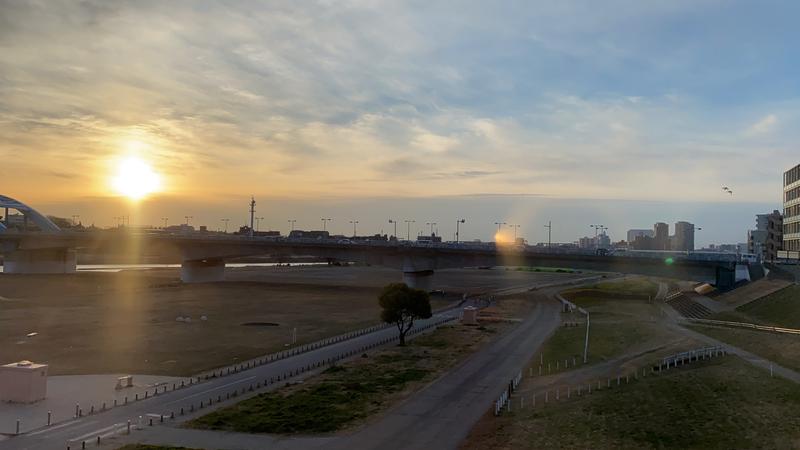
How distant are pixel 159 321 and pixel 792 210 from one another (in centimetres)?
10898

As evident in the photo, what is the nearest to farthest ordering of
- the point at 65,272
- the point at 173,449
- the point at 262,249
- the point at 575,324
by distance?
the point at 173,449 < the point at 575,324 < the point at 262,249 < the point at 65,272

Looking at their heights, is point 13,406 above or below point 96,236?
below

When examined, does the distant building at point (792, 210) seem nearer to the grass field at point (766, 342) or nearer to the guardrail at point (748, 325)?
the guardrail at point (748, 325)

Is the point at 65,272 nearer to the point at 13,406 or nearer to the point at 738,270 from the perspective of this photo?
the point at 13,406

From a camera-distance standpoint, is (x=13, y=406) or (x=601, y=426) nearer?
(x=601, y=426)

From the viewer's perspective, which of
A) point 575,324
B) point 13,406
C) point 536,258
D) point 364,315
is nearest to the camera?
point 13,406

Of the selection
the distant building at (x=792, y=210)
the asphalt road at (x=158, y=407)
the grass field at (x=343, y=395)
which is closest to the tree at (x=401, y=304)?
the grass field at (x=343, y=395)

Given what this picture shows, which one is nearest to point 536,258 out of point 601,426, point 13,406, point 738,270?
point 738,270

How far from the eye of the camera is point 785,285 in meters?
71.1

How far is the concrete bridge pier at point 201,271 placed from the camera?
5271 inches

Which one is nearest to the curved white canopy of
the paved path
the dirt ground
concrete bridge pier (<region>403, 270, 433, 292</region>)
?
the dirt ground

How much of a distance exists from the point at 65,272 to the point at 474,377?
451 ft

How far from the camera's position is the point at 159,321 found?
224 feet

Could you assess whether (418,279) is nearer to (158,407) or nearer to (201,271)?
(201,271)
